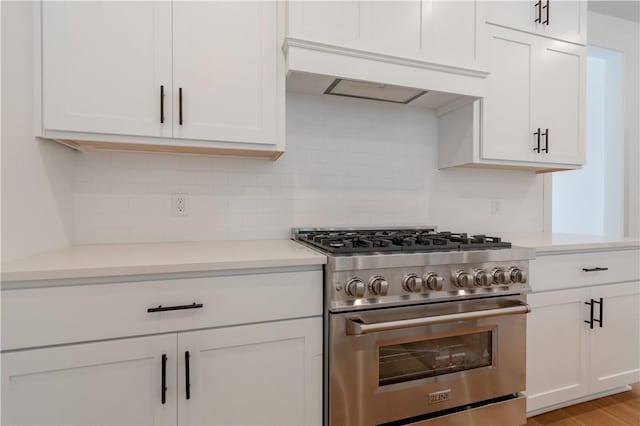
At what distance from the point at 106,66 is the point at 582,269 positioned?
2.52 m

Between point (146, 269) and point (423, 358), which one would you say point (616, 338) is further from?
point (146, 269)

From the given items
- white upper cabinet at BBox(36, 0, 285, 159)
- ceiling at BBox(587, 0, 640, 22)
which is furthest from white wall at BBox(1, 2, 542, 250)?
ceiling at BBox(587, 0, 640, 22)

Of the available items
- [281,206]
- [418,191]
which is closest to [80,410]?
[281,206]

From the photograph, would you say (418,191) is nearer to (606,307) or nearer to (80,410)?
(606,307)

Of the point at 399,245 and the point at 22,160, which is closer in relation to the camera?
the point at 22,160

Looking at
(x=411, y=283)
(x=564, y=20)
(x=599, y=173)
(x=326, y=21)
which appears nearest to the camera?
(x=411, y=283)

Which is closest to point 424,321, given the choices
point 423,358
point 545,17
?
point 423,358

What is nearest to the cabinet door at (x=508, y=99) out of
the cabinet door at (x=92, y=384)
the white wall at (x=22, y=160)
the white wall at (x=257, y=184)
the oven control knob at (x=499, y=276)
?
the white wall at (x=257, y=184)

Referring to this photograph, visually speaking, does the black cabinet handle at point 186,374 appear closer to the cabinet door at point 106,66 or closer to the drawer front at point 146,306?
the drawer front at point 146,306

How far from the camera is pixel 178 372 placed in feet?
3.72

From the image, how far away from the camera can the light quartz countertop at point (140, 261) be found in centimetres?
100

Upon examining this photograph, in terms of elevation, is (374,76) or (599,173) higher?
(374,76)

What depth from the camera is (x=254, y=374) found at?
121 centimetres

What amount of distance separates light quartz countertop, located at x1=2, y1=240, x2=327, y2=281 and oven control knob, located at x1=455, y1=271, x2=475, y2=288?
1.97 feet
